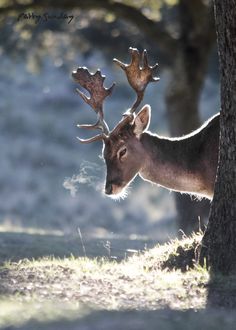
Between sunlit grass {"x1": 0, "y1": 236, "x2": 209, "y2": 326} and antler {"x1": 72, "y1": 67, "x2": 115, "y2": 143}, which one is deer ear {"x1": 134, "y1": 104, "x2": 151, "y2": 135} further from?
sunlit grass {"x1": 0, "y1": 236, "x2": 209, "y2": 326}

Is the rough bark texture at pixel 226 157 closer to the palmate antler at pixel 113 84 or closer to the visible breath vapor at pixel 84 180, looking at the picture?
the palmate antler at pixel 113 84

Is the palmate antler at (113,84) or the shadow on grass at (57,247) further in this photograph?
the shadow on grass at (57,247)

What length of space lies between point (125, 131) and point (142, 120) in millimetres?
238

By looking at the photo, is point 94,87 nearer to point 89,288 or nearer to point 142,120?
point 142,120

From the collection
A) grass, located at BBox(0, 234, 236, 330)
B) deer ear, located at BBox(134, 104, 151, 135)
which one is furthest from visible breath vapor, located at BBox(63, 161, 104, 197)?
grass, located at BBox(0, 234, 236, 330)

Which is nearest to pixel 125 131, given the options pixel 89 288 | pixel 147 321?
pixel 89 288

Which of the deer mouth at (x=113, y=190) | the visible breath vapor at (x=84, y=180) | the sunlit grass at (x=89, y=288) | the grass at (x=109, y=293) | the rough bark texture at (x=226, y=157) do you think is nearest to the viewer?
the grass at (x=109, y=293)

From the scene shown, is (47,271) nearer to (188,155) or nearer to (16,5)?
(188,155)

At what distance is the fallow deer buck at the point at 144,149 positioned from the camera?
441 inches

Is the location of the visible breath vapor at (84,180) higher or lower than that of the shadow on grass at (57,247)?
higher

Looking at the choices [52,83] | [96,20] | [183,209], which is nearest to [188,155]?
[183,209]

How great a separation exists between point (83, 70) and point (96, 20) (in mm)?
12076

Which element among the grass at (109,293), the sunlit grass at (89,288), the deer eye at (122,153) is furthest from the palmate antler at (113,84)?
the sunlit grass at (89,288)

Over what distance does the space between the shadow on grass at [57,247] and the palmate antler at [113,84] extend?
5.08 ft
